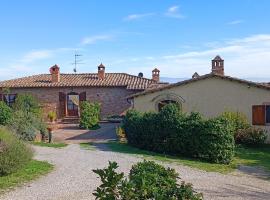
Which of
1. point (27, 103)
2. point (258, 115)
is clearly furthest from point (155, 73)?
point (258, 115)

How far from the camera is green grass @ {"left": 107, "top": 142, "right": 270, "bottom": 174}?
50.6 feet

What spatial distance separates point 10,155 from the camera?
12.7 meters

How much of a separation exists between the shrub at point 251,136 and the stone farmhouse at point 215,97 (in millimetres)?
997

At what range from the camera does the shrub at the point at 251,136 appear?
21.6 metres

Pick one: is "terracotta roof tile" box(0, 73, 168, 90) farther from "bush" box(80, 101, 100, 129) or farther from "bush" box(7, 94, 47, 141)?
"bush" box(7, 94, 47, 141)

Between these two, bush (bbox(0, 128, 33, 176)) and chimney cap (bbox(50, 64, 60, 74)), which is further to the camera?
chimney cap (bbox(50, 64, 60, 74))

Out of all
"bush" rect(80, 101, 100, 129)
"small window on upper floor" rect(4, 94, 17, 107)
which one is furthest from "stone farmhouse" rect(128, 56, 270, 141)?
"small window on upper floor" rect(4, 94, 17, 107)

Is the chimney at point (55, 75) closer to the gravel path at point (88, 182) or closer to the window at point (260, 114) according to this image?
the window at point (260, 114)

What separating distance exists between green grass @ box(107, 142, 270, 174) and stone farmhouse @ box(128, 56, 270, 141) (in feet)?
7.43

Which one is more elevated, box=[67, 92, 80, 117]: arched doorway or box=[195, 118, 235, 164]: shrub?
box=[67, 92, 80, 117]: arched doorway

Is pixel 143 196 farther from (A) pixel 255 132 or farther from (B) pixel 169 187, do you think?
(A) pixel 255 132

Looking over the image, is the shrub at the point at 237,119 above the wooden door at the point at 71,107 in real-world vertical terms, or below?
below

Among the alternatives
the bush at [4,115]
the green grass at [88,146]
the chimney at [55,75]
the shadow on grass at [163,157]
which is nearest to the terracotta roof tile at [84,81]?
the chimney at [55,75]

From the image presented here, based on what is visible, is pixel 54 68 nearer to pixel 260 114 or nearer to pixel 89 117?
pixel 89 117
